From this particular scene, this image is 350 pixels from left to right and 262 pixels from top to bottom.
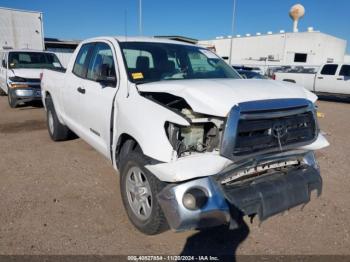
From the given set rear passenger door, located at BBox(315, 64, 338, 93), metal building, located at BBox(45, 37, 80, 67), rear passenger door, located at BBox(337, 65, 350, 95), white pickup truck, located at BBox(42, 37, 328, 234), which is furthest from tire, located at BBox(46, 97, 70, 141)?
metal building, located at BBox(45, 37, 80, 67)

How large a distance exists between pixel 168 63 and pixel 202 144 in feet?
5.09

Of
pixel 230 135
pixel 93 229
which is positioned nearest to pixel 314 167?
pixel 230 135

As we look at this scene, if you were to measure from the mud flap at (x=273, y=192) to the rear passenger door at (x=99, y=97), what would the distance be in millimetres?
1655

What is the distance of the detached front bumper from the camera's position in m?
2.52

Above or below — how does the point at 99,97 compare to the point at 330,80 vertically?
above

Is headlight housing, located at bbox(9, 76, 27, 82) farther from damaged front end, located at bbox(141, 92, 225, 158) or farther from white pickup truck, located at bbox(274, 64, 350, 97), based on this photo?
white pickup truck, located at bbox(274, 64, 350, 97)

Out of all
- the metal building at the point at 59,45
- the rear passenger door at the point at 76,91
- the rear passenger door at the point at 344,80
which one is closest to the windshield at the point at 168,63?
the rear passenger door at the point at 76,91

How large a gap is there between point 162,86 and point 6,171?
317cm

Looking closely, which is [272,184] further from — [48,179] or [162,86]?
[48,179]

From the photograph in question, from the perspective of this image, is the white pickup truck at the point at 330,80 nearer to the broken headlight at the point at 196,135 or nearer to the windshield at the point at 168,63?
the windshield at the point at 168,63

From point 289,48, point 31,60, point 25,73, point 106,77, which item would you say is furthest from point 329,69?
point 289,48

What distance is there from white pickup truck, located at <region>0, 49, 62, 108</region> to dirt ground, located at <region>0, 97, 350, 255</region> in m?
5.00

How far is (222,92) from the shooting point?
271cm

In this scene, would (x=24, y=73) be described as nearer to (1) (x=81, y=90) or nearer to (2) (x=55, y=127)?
(2) (x=55, y=127)
